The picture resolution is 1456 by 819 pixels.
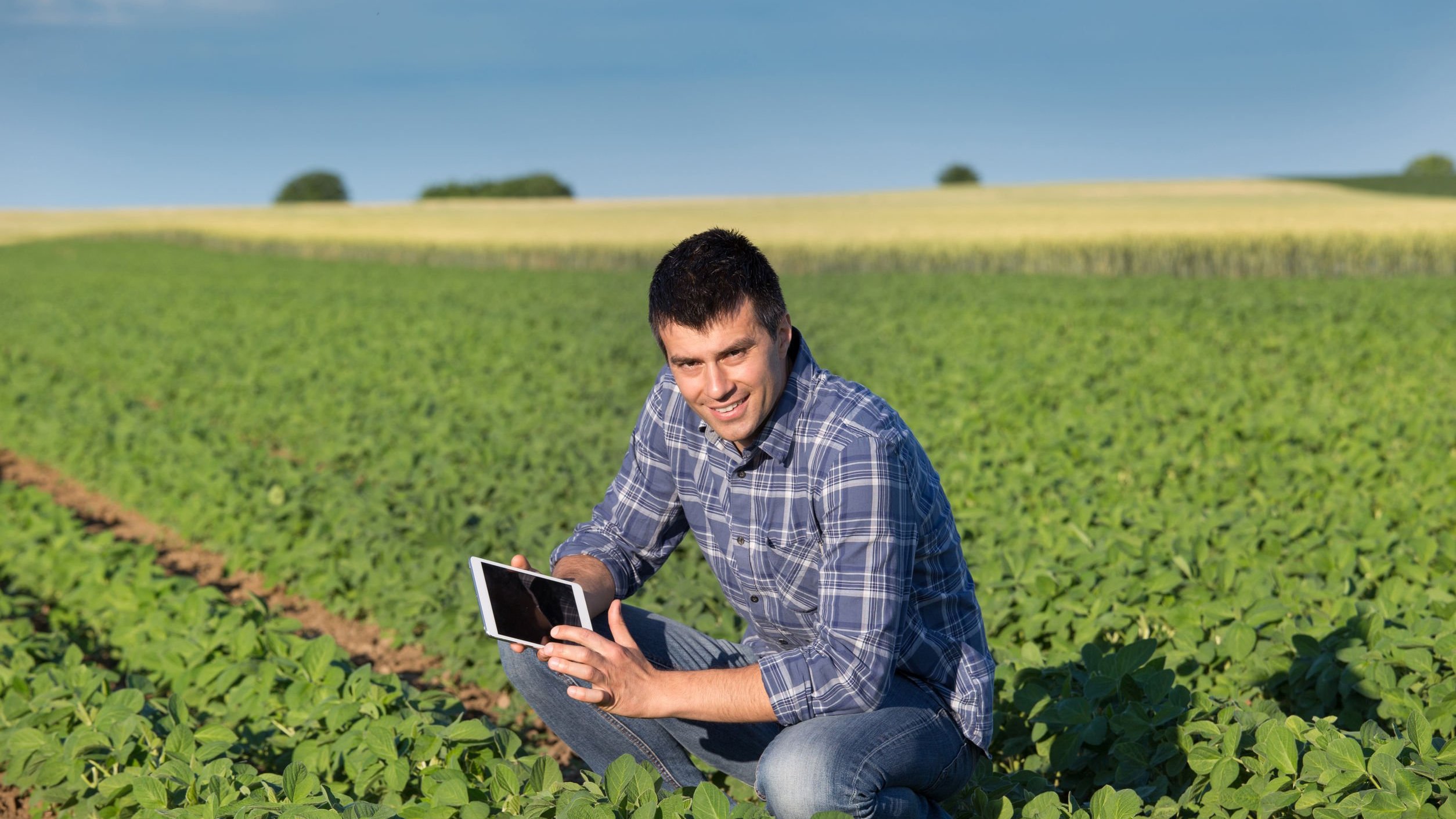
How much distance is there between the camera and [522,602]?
2562 mm

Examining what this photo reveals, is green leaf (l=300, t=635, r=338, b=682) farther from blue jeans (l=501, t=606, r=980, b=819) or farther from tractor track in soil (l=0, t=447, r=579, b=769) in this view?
blue jeans (l=501, t=606, r=980, b=819)

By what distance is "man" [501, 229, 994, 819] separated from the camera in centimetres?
232

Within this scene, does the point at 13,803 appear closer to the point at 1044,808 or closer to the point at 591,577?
the point at 591,577

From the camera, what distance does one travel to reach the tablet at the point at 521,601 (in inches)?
101

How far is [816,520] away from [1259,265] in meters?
29.5

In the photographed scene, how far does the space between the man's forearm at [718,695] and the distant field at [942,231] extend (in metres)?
29.5

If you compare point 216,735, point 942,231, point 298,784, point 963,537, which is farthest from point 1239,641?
point 942,231

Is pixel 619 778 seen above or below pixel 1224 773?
above

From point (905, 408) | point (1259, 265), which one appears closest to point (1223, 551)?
point (905, 408)

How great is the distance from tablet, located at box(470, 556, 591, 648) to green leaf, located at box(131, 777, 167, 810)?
0.93 metres

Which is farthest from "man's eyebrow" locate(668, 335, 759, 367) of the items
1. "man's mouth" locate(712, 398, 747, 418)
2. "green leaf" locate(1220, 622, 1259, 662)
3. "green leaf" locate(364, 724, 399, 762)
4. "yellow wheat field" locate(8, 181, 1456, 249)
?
"yellow wheat field" locate(8, 181, 1456, 249)

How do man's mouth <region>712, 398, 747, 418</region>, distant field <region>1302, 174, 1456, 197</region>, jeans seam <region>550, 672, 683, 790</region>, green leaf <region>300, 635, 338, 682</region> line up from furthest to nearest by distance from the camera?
distant field <region>1302, 174, 1456, 197</region>, green leaf <region>300, 635, 338, 682</region>, jeans seam <region>550, 672, 683, 790</region>, man's mouth <region>712, 398, 747, 418</region>

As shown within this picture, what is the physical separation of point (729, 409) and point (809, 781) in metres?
0.78

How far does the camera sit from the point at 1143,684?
3.01 meters
